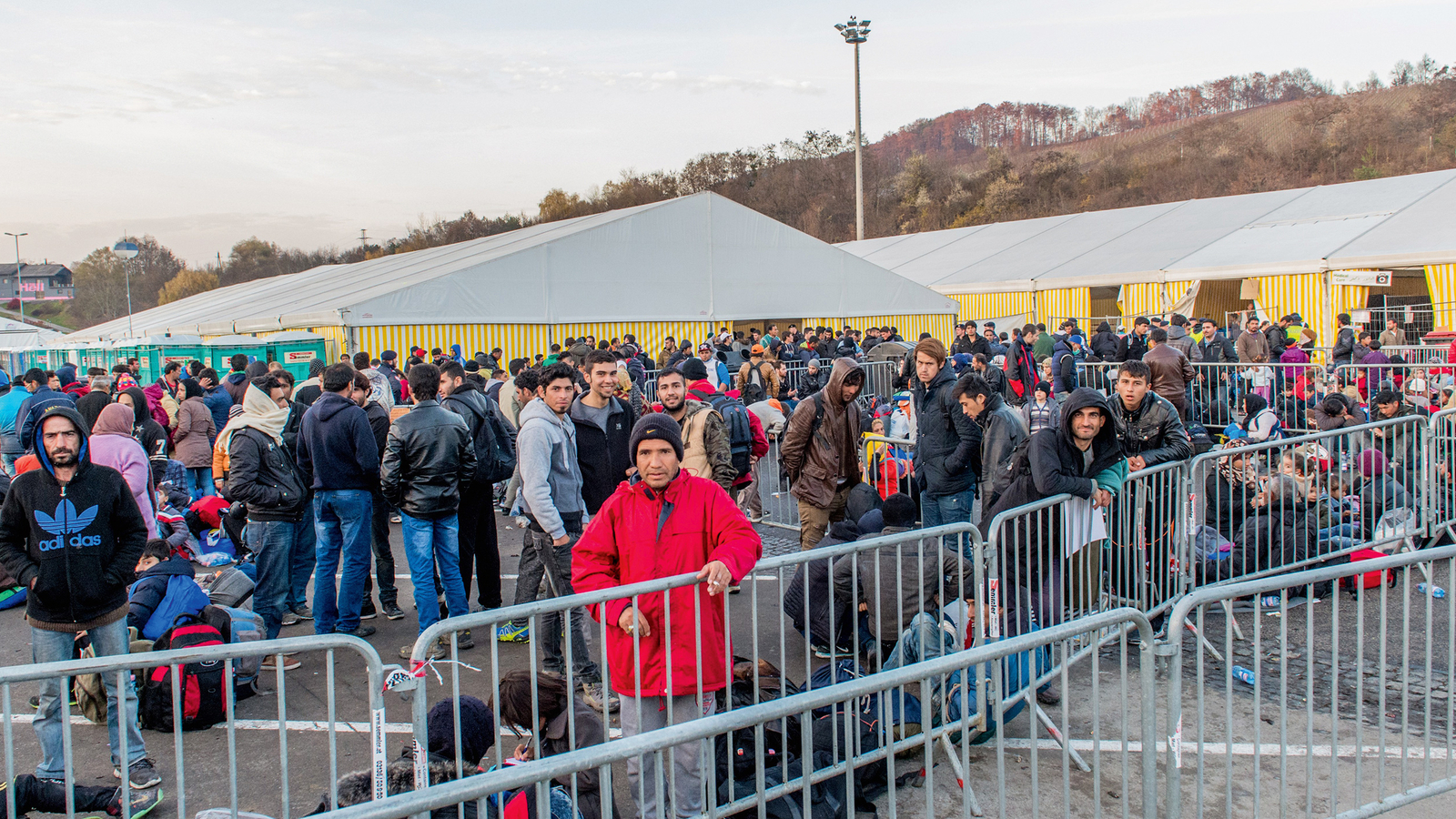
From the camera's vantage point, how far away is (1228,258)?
24312 millimetres

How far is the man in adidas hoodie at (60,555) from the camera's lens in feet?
13.2

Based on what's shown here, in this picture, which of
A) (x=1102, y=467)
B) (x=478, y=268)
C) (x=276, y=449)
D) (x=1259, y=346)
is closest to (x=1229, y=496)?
(x=1102, y=467)

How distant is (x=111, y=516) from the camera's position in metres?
4.22

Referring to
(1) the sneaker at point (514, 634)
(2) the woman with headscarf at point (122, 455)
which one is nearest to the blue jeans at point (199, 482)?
(2) the woman with headscarf at point (122, 455)

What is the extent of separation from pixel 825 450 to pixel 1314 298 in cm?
2061

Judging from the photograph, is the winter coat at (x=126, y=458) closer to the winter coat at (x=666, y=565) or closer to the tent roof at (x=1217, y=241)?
the winter coat at (x=666, y=565)

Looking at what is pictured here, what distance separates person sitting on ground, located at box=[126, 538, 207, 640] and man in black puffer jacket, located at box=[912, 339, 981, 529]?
477cm

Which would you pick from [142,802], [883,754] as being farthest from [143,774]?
[883,754]

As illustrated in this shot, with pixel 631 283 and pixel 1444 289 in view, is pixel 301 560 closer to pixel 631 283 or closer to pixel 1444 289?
pixel 631 283

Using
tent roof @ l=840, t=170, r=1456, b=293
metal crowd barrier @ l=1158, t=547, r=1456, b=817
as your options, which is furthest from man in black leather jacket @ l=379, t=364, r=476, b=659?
tent roof @ l=840, t=170, r=1456, b=293

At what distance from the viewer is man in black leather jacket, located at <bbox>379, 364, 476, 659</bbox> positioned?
573cm

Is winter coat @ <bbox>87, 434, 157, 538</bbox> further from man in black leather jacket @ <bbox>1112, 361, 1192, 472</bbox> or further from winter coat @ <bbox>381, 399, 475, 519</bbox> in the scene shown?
man in black leather jacket @ <bbox>1112, 361, 1192, 472</bbox>

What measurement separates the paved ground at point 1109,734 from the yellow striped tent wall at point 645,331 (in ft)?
54.8

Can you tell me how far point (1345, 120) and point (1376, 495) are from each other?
52175 millimetres
